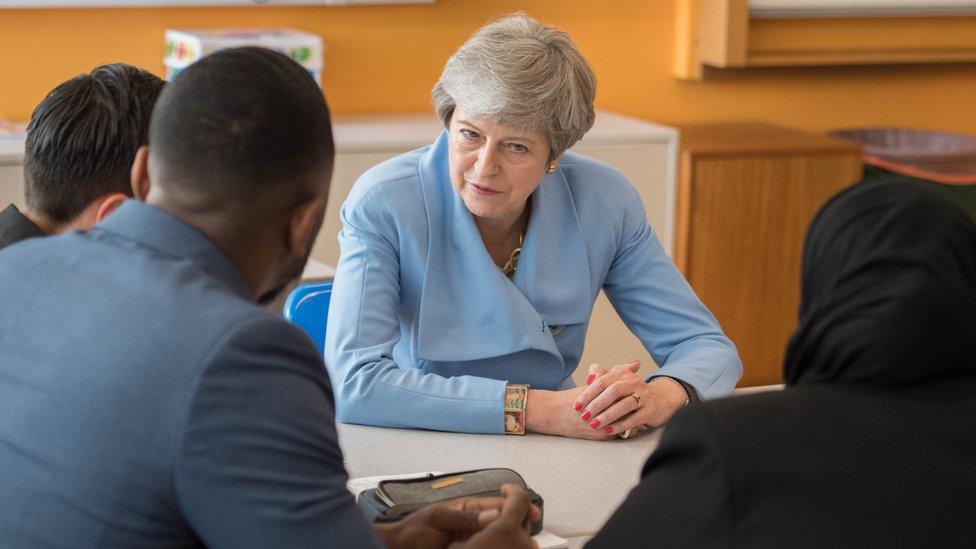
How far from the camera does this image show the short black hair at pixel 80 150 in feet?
5.99

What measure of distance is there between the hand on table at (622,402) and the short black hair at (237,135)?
0.83 m

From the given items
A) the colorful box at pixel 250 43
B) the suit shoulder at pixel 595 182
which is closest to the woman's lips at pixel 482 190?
the suit shoulder at pixel 595 182

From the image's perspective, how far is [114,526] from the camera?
43.3 inches

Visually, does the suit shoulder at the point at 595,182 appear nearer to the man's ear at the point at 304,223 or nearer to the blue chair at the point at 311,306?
the blue chair at the point at 311,306

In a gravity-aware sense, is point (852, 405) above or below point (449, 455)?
above

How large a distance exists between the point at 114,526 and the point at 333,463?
0.66 ft

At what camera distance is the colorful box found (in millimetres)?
3617

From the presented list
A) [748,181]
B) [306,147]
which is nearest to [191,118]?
[306,147]

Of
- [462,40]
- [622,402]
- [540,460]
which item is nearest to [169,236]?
[540,460]

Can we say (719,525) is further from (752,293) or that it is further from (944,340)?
(752,293)

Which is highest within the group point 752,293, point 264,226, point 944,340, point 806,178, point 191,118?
point 191,118

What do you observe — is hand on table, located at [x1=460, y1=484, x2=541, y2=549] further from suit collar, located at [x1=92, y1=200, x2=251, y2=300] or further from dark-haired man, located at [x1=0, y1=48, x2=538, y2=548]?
suit collar, located at [x1=92, y1=200, x2=251, y2=300]

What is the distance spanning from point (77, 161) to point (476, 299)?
0.73 meters

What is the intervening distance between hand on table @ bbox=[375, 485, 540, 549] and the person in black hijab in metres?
0.20
